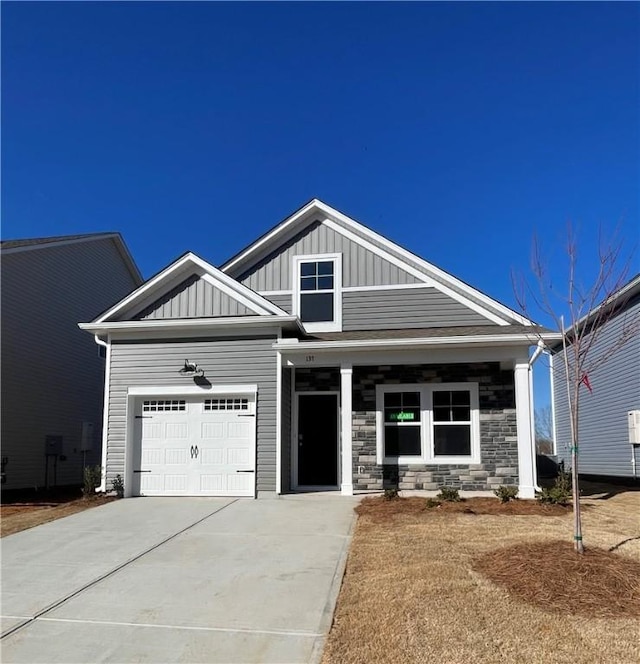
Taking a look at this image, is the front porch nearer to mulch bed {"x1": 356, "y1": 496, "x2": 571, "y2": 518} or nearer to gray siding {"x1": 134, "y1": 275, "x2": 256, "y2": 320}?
mulch bed {"x1": 356, "y1": 496, "x2": 571, "y2": 518}

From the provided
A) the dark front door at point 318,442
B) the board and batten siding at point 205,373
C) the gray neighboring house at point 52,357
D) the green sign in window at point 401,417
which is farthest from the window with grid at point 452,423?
the gray neighboring house at point 52,357

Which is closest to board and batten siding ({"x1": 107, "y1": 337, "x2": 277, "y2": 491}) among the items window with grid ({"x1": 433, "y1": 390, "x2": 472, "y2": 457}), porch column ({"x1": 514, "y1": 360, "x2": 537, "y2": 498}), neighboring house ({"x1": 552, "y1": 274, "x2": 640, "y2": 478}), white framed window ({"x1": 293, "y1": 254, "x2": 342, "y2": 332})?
white framed window ({"x1": 293, "y1": 254, "x2": 342, "y2": 332})

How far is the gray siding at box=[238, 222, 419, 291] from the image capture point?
14039 millimetres

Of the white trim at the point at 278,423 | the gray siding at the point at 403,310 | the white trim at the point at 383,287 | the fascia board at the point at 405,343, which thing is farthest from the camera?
the white trim at the point at 383,287

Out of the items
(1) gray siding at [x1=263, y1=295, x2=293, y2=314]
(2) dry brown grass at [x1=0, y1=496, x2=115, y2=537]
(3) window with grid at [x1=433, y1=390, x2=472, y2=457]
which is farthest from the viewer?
(1) gray siding at [x1=263, y1=295, x2=293, y2=314]

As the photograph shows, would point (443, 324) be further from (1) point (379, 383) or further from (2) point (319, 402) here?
(2) point (319, 402)

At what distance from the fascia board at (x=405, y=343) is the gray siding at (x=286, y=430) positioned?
36.0 inches

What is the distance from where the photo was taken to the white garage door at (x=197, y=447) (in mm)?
12055

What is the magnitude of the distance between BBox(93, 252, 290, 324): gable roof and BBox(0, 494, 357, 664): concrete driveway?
4.43 meters

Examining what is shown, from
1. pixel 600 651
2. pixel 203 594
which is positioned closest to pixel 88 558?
pixel 203 594

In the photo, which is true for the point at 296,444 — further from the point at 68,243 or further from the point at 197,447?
the point at 68,243

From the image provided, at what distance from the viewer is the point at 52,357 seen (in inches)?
669

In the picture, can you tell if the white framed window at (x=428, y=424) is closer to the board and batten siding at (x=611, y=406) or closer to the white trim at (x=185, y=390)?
the white trim at (x=185, y=390)

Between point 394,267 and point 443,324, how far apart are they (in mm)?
1779
